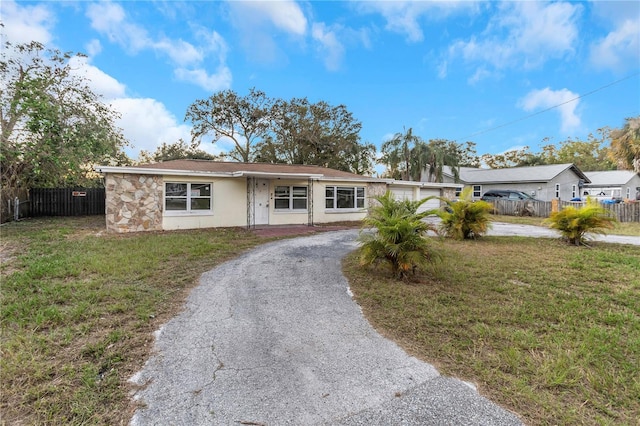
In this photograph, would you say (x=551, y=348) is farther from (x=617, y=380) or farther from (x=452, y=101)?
(x=452, y=101)

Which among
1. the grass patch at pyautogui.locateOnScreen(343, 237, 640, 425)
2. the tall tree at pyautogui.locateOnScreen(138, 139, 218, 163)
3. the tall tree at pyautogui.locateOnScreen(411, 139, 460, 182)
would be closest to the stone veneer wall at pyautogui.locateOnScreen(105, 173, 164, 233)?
the grass patch at pyautogui.locateOnScreen(343, 237, 640, 425)

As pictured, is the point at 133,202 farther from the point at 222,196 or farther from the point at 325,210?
the point at 325,210

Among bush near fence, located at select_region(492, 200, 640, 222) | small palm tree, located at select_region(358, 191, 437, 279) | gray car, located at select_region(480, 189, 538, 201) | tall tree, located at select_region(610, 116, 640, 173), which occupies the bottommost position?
small palm tree, located at select_region(358, 191, 437, 279)

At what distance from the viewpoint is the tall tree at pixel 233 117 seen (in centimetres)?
2258

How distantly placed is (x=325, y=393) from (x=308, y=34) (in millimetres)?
12809

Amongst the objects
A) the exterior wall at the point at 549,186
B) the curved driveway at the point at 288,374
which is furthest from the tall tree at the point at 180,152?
the curved driveway at the point at 288,374

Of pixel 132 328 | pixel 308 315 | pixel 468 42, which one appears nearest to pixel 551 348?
pixel 308 315

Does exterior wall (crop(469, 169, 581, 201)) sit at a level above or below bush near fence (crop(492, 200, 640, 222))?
above

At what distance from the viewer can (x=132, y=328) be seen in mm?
3320

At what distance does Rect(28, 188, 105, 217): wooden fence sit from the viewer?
50.1 ft

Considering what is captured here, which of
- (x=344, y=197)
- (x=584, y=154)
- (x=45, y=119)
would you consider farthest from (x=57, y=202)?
(x=584, y=154)

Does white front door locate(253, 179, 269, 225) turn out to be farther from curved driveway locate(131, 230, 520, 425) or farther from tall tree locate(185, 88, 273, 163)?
tall tree locate(185, 88, 273, 163)

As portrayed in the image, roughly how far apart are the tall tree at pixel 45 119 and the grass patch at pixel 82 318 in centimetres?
423

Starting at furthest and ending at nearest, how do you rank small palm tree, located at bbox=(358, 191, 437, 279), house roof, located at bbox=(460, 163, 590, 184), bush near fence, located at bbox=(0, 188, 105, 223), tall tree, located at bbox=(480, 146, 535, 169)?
tall tree, located at bbox=(480, 146, 535, 169) < house roof, located at bbox=(460, 163, 590, 184) < bush near fence, located at bbox=(0, 188, 105, 223) < small palm tree, located at bbox=(358, 191, 437, 279)
